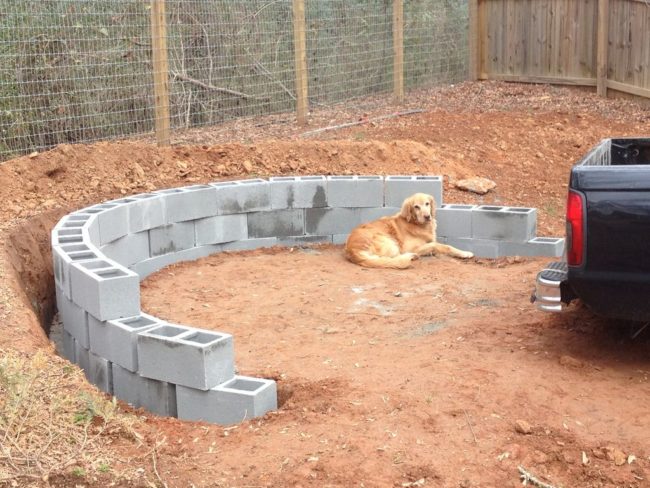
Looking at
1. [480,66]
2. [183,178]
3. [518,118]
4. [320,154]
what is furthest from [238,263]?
[480,66]

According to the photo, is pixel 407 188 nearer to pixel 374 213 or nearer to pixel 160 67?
pixel 374 213

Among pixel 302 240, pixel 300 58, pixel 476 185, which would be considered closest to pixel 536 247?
pixel 476 185

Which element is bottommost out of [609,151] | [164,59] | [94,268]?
[94,268]

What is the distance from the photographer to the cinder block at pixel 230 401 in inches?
201

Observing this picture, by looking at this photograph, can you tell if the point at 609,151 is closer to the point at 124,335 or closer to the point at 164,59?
the point at 124,335

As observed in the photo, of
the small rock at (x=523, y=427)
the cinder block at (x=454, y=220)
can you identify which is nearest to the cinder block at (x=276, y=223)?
the cinder block at (x=454, y=220)

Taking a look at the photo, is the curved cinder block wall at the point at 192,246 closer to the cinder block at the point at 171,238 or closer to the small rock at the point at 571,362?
the cinder block at the point at 171,238

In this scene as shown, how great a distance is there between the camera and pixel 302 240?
10.2 m

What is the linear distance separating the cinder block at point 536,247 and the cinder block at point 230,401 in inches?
196

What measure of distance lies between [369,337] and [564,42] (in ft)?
37.8

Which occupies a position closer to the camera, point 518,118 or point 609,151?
point 609,151

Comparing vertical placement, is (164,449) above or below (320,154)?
below

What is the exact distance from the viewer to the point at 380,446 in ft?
14.8

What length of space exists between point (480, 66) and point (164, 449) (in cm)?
1495
